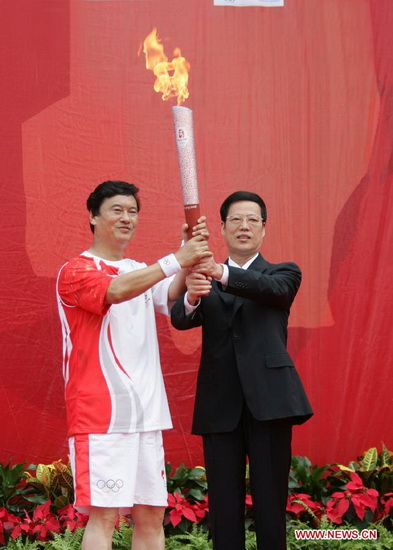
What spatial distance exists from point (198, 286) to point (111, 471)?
2.04 feet

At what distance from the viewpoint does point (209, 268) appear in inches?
97.5

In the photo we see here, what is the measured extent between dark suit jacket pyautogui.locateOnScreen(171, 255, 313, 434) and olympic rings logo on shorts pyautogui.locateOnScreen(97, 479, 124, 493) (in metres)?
0.34

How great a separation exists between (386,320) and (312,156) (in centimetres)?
82

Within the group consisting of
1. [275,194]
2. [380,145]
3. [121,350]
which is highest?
[380,145]

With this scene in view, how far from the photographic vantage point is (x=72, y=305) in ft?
8.05

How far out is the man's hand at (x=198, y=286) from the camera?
2477mm

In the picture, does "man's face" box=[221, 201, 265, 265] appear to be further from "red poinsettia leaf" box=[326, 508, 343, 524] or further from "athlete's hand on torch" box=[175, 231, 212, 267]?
"red poinsettia leaf" box=[326, 508, 343, 524]

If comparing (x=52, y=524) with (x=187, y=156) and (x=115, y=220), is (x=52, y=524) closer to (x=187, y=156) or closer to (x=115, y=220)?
(x=115, y=220)

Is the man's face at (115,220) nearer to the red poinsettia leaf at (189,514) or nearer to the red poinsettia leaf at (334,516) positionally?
the red poinsettia leaf at (189,514)

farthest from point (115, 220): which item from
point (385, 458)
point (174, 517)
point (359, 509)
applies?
point (385, 458)

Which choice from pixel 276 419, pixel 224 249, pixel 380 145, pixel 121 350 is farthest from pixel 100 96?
pixel 276 419

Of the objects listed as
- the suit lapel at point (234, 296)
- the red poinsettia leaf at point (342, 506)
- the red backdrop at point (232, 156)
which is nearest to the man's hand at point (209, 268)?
the suit lapel at point (234, 296)

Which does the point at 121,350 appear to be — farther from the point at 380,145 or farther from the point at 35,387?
the point at 380,145

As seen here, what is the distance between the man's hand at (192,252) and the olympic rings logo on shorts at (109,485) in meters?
0.69
